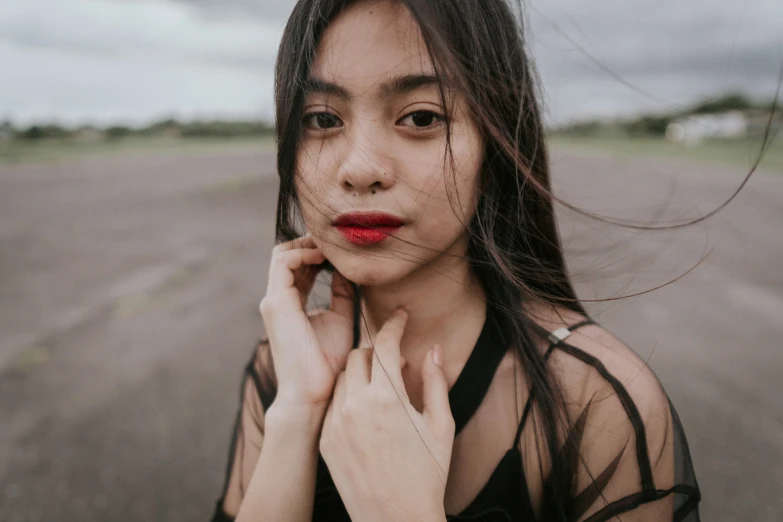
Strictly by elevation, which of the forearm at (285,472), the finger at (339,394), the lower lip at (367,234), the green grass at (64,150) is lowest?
the green grass at (64,150)

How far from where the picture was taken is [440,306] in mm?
1524

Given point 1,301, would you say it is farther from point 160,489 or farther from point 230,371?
point 160,489

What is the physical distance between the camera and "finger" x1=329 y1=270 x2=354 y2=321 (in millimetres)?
1631

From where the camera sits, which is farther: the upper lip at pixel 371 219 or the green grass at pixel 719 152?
the green grass at pixel 719 152

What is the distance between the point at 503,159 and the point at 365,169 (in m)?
0.40

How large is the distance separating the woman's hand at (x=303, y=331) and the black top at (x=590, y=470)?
254mm

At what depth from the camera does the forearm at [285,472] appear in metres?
1.29

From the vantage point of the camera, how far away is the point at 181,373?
3947 millimetres

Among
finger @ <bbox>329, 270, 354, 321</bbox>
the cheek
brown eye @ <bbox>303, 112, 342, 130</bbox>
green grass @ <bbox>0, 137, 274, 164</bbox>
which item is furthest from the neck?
green grass @ <bbox>0, 137, 274, 164</bbox>

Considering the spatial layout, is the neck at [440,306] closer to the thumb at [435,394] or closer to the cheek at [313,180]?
the thumb at [435,394]

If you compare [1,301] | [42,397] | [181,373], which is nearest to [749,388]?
[181,373]

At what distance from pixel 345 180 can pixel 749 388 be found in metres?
3.65

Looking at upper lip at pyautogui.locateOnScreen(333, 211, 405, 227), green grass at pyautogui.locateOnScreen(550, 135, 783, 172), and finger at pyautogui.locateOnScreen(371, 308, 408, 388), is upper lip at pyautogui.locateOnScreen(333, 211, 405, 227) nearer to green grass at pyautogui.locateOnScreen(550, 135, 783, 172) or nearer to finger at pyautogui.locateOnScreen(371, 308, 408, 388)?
finger at pyautogui.locateOnScreen(371, 308, 408, 388)

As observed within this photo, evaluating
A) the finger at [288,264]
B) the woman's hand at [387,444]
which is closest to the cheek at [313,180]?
the finger at [288,264]
